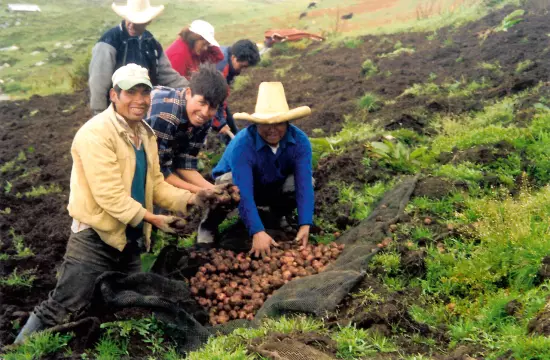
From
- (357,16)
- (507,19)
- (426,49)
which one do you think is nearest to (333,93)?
(426,49)

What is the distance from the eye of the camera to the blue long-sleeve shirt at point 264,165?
4.74 meters

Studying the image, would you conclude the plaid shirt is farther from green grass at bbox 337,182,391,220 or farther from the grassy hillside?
the grassy hillside

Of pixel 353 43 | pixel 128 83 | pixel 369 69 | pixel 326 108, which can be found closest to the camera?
pixel 128 83

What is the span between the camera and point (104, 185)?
360 centimetres

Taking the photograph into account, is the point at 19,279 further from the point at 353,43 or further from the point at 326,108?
the point at 353,43

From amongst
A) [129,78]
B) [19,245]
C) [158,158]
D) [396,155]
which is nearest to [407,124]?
[396,155]

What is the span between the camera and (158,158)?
14.2ft

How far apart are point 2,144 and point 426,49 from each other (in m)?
9.66

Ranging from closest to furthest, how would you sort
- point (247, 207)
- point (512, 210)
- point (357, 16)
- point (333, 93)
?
1. point (512, 210)
2. point (247, 207)
3. point (333, 93)
4. point (357, 16)

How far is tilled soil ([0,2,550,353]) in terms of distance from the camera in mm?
5574

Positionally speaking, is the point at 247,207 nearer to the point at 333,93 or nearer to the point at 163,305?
the point at 163,305

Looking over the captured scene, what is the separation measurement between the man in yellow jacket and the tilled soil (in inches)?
29.0

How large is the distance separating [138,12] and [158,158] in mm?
2048

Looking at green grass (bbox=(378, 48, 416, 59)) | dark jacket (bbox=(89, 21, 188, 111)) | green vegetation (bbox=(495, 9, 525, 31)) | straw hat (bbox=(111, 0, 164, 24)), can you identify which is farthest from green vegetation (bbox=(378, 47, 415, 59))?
straw hat (bbox=(111, 0, 164, 24))
